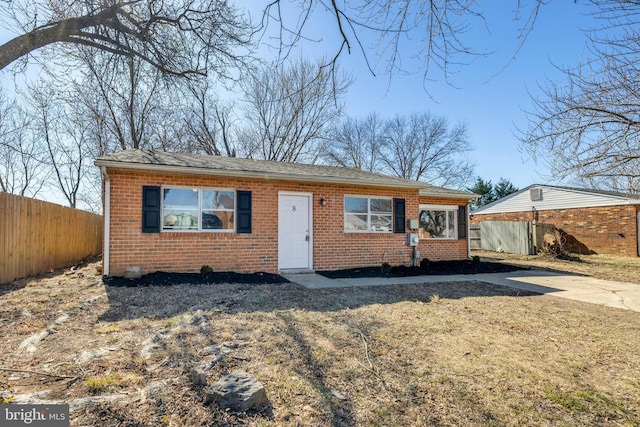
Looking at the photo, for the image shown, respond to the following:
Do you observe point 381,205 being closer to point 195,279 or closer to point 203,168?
point 203,168

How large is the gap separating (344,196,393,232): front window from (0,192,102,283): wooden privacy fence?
26.2ft

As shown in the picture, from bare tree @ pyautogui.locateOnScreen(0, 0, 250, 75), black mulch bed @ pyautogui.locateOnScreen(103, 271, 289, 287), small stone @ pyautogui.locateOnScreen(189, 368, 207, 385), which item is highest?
bare tree @ pyautogui.locateOnScreen(0, 0, 250, 75)

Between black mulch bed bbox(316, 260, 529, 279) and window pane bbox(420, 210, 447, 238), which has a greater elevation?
window pane bbox(420, 210, 447, 238)

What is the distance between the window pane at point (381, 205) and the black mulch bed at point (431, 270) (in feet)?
5.81

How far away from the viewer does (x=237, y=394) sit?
95.4 inches

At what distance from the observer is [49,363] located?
3.11 m

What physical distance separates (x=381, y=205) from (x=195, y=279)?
18.9 ft

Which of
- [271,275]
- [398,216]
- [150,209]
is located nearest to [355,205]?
[398,216]

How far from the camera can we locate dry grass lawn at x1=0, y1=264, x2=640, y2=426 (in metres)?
2.38

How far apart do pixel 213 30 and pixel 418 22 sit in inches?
222

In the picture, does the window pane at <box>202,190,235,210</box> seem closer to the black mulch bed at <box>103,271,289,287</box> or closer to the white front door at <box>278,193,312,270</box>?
the white front door at <box>278,193,312,270</box>

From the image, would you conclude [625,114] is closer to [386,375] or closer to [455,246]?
[386,375]

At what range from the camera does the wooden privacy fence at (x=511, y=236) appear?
1623cm

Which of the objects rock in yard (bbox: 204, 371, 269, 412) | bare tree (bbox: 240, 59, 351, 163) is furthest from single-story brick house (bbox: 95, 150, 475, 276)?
bare tree (bbox: 240, 59, 351, 163)
